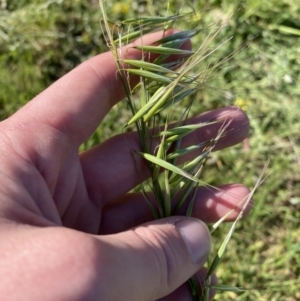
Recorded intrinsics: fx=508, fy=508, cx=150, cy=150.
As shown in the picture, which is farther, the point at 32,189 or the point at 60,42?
the point at 60,42

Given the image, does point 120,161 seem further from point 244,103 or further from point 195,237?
point 244,103

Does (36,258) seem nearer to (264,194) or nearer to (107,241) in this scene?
(107,241)

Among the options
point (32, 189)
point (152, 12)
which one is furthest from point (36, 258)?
point (152, 12)

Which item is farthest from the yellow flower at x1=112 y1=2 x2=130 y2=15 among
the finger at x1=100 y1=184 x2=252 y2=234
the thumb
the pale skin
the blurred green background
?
the thumb

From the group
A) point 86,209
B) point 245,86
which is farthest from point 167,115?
point 245,86

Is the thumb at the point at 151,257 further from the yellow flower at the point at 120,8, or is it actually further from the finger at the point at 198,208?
the yellow flower at the point at 120,8

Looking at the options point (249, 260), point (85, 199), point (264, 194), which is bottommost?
point (249, 260)
